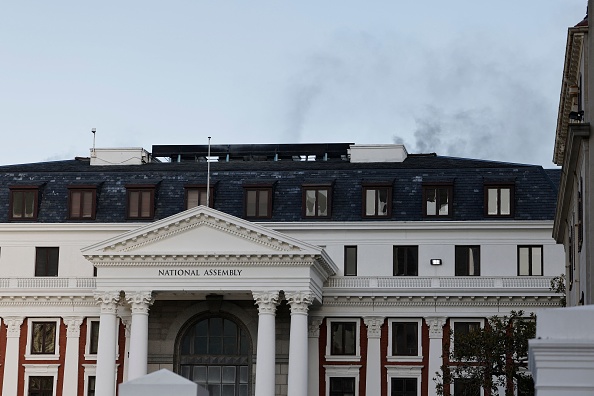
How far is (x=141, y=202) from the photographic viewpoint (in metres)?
77.0

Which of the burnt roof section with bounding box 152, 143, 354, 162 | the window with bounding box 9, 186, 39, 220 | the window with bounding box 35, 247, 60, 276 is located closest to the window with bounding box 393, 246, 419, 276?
the burnt roof section with bounding box 152, 143, 354, 162

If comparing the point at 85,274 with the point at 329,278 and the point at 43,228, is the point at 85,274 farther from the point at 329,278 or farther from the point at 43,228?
the point at 329,278

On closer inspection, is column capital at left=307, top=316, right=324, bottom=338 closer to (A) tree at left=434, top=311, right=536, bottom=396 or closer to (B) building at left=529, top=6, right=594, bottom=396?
(A) tree at left=434, top=311, right=536, bottom=396

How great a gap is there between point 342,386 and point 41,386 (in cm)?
1622

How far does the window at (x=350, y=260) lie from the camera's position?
75375mm

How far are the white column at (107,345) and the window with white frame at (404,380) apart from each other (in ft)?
48.1

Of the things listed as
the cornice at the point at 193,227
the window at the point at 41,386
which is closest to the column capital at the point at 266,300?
Result: the cornice at the point at 193,227

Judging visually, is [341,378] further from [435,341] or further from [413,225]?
[413,225]

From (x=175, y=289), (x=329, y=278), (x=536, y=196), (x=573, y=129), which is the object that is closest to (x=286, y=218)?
(x=329, y=278)

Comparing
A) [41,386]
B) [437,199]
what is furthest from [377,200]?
[41,386]

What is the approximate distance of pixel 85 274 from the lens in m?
76.0

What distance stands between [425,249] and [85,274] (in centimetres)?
1886

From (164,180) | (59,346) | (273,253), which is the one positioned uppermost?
(164,180)

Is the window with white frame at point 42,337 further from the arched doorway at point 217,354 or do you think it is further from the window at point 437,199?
the window at point 437,199
